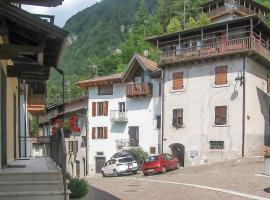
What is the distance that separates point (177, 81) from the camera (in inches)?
1703

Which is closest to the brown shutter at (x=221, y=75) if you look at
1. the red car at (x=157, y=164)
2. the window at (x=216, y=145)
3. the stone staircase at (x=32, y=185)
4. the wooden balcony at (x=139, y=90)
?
the window at (x=216, y=145)

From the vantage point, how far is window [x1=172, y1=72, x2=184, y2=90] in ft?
141

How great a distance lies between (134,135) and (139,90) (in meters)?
4.65

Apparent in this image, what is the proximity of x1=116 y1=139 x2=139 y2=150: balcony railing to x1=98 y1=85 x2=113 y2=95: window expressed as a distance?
17.6 feet

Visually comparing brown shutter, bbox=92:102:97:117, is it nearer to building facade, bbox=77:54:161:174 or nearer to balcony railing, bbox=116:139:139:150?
building facade, bbox=77:54:161:174

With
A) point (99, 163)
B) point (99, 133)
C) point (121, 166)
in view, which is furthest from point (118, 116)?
point (121, 166)

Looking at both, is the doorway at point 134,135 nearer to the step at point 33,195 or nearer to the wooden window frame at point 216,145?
the wooden window frame at point 216,145

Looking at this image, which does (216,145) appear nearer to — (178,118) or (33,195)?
(178,118)

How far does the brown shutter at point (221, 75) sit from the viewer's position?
1569 inches

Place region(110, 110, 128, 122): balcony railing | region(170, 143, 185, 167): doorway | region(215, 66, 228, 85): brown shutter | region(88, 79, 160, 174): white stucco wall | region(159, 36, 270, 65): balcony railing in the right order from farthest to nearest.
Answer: region(110, 110, 128, 122): balcony railing < region(88, 79, 160, 174): white stucco wall < region(170, 143, 185, 167): doorway < region(215, 66, 228, 85): brown shutter < region(159, 36, 270, 65): balcony railing

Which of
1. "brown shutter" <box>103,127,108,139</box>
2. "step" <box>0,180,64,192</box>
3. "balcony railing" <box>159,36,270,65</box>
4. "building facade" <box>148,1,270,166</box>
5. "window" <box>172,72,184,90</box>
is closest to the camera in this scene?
"step" <box>0,180,64,192</box>

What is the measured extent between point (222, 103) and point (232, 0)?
1177 inches

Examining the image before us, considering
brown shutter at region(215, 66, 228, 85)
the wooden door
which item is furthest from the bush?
the wooden door

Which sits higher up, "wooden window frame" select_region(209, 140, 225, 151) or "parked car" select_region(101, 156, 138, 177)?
"wooden window frame" select_region(209, 140, 225, 151)
